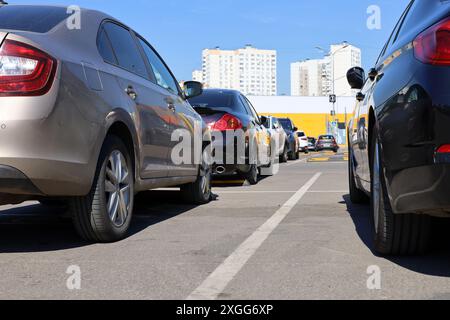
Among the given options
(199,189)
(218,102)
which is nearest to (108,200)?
(199,189)

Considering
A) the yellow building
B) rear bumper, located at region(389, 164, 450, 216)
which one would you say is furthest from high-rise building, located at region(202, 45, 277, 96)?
rear bumper, located at region(389, 164, 450, 216)

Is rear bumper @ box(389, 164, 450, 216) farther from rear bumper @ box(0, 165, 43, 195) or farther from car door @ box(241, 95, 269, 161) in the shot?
car door @ box(241, 95, 269, 161)

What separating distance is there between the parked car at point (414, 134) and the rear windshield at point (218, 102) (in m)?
5.29

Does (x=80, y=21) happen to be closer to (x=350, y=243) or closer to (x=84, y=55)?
(x=84, y=55)

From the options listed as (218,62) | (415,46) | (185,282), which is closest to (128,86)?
(185,282)

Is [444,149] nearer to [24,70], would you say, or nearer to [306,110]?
[24,70]

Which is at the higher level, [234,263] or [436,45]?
[436,45]

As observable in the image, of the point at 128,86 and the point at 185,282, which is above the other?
the point at 128,86

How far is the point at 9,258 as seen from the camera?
3.79m

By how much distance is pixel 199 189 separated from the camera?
6855 millimetres

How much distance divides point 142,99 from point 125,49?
51 centimetres

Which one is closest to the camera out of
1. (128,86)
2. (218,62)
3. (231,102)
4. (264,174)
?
(128,86)

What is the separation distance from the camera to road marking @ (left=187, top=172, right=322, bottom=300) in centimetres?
292
